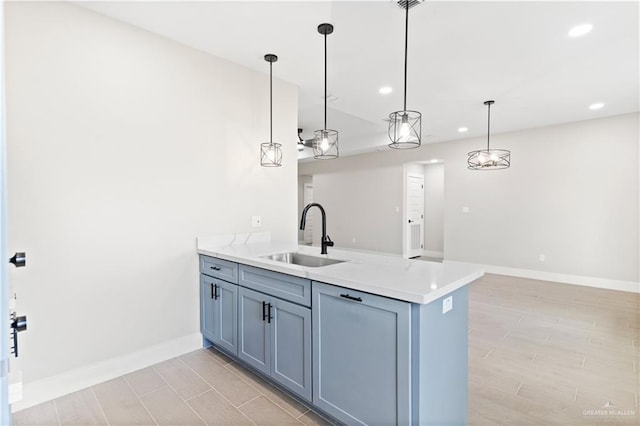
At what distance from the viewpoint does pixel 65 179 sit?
6.98ft

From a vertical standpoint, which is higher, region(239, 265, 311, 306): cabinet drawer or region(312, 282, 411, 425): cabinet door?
region(239, 265, 311, 306): cabinet drawer

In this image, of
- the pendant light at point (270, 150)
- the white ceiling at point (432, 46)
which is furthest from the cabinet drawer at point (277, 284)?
the white ceiling at point (432, 46)

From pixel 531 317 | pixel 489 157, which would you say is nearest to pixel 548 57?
pixel 489 157

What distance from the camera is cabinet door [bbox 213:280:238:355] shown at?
241 centimetres

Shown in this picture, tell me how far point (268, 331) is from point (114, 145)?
5.68 ft

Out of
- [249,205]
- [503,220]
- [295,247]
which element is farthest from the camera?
[503,220]

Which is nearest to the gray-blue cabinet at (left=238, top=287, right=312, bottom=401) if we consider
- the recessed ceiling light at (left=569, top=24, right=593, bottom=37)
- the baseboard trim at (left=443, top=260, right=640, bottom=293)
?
the recessed ceiling light at (left=569, top=24, right=593, bottom=37)

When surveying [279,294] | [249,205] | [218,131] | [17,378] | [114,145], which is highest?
[218,131]

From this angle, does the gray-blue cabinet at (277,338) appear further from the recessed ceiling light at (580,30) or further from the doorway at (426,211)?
the doorway at (426,211)

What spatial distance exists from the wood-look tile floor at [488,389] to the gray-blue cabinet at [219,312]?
172mm

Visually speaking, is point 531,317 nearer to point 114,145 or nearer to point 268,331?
point 268,331

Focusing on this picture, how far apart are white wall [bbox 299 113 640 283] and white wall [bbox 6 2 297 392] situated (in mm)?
4818

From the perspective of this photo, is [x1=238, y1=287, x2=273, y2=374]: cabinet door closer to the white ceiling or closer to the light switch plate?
the light switch plate

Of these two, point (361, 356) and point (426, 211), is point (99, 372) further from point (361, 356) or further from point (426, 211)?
point (426, 211)
